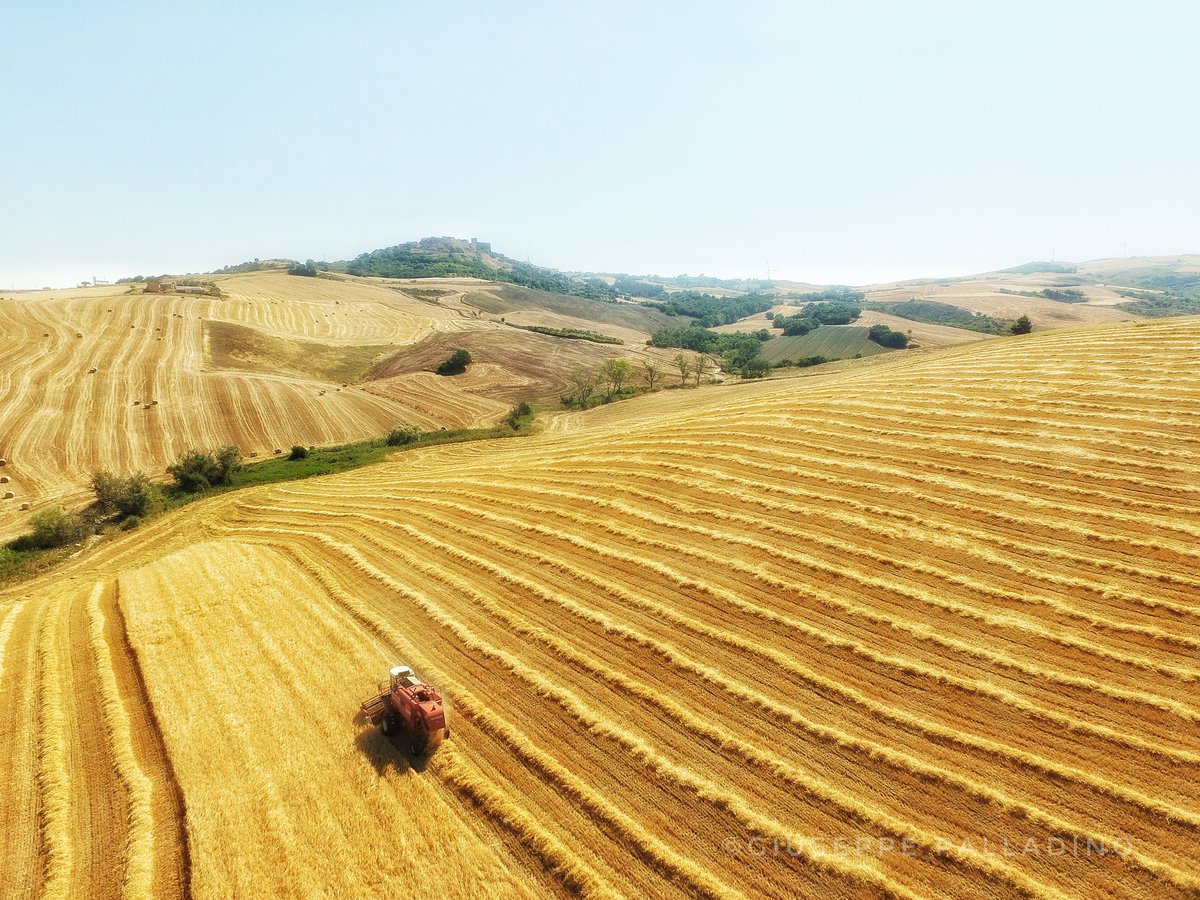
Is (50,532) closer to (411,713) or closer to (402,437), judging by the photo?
(402,437)

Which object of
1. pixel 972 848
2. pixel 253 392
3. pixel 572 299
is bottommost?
pixel 972 848

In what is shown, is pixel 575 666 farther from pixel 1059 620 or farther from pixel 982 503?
pixel 982 503

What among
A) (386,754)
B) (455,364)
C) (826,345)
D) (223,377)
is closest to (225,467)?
(223,377)

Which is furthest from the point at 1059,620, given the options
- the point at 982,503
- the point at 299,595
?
the point at 299,595

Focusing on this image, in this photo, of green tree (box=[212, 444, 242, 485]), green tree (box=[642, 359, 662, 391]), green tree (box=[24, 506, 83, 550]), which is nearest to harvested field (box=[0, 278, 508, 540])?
green tree (box=[24, 506, 83, 550])

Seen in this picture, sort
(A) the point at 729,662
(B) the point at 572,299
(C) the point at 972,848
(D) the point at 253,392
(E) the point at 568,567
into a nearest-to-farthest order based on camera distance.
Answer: (C) the point at 972,848, (A) the point at 729,662, (E) the point at 568,567, (D) the point at 253,392, (B) the point at 572,299

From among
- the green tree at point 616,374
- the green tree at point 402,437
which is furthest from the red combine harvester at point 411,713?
the green tree at point 616,374
